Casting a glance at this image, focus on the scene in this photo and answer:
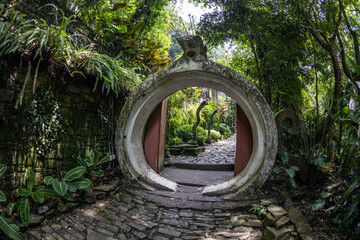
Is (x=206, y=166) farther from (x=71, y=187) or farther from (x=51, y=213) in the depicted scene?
(x=51, y=213)

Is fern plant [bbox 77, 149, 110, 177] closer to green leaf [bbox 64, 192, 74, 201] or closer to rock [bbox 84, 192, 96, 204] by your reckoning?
rock [bbox 84, 192, 96, 204]

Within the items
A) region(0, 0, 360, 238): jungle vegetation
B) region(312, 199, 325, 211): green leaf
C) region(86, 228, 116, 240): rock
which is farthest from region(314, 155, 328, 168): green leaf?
region(86, 228, 116, 240): rock

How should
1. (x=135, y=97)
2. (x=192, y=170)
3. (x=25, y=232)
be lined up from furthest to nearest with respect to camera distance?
(x=192, y=170)
(x=135, y=97)
(x=25, y=232)

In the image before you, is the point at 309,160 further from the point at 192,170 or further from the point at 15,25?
the point at 15,25

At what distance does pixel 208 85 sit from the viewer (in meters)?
3.69

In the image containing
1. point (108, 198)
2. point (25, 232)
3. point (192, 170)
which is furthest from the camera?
point (192, 170)

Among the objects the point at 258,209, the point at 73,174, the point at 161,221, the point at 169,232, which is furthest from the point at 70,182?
the point at 258,209

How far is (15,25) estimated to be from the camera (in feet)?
8.46

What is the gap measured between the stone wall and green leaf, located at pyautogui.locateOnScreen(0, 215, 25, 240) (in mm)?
433

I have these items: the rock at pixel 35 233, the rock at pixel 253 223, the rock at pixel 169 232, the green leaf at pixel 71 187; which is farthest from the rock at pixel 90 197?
the rock at pixel 253 223

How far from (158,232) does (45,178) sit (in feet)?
5.07

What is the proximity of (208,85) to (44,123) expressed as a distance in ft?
8.59

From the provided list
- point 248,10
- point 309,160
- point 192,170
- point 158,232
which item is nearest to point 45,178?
point 158,232

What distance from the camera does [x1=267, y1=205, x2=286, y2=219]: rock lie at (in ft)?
8.19
